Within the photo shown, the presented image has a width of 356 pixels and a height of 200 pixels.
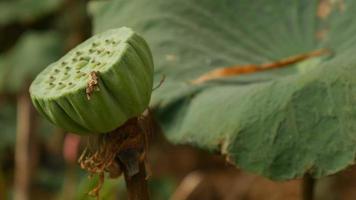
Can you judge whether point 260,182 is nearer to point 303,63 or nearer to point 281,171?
point 303,63

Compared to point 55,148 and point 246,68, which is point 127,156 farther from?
point 55,148

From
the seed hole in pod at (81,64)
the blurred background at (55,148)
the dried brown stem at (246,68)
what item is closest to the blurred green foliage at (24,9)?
the blurred background at (55,148)

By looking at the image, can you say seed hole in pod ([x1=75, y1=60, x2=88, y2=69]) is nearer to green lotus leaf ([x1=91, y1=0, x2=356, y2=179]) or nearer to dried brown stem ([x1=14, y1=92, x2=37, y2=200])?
green lotus leaf ([x1=91, y1=0, x2=356, y2=179])

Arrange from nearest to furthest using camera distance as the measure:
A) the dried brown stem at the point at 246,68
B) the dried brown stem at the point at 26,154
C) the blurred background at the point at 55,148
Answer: the dried brown stem at the point at 246,68 → the dried brown stem at the point at 26,154 → the blurred background at the point at 55,148

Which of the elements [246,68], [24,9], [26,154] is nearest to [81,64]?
[246,68]

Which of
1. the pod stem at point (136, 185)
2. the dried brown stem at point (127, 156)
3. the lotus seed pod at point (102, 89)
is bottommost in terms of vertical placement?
the pod stem at point (136, 185)

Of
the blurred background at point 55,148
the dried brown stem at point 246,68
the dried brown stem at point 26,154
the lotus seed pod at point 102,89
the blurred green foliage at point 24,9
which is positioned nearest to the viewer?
the lotus seed pod at point 102,89

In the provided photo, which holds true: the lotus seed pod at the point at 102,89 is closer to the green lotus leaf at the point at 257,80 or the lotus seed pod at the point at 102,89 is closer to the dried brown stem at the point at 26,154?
Result: the green lotus leaf at the point at 257,80
